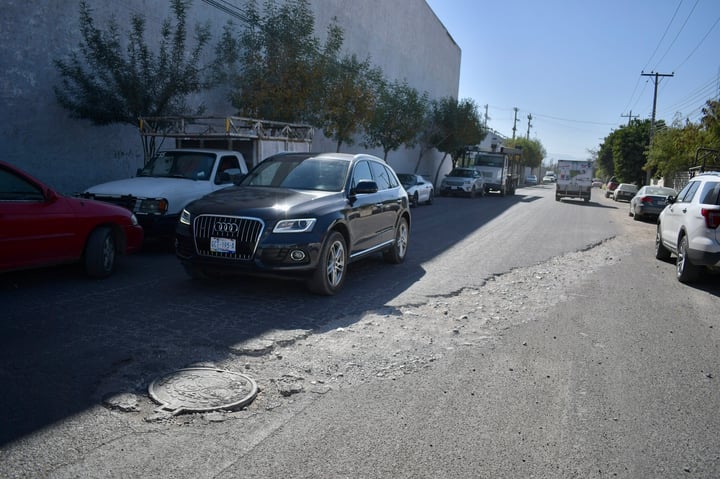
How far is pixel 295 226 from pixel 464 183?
29.8m

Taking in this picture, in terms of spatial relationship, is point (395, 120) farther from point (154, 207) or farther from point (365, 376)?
point (365, 376)

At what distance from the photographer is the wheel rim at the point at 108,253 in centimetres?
800

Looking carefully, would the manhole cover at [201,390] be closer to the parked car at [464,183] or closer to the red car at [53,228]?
the red car at [53,228]

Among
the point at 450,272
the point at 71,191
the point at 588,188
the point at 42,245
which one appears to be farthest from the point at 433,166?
the point at 42,245

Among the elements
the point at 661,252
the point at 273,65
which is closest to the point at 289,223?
the point at 661,252

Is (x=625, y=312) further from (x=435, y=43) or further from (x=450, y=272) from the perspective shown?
(x=435, y=43)

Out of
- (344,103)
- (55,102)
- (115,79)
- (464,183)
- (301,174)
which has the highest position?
(344,103)

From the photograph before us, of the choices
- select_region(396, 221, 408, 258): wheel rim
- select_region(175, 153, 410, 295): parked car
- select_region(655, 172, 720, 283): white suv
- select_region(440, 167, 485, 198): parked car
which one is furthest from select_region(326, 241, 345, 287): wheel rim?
select_region(440, 167, 485, 198): parked car

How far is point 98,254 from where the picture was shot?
25.7 feet

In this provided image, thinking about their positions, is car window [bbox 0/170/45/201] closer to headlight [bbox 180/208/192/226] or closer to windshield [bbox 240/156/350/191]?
headlight [bbox 180/208/192/226]

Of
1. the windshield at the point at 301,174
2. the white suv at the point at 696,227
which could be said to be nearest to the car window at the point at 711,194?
the white suv at the point at 696,227

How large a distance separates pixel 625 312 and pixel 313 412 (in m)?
4.94

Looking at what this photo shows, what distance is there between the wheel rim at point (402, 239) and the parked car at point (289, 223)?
51.8 inches

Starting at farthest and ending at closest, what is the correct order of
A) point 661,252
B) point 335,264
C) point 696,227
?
1. point 661,252
2. point 696,227
3. point 335,264
